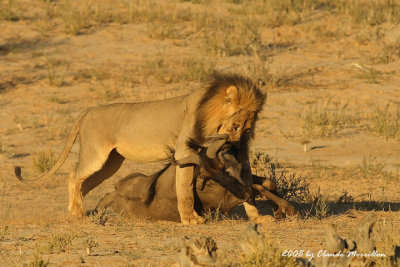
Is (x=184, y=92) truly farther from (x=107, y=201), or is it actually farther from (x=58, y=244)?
(x=58, y=244)

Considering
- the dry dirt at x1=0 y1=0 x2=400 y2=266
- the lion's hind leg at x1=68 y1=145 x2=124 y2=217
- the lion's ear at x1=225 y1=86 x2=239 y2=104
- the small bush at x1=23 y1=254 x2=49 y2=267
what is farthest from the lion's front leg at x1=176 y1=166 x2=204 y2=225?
the small bush at x1=23 y1=254 x2=49 y2=267

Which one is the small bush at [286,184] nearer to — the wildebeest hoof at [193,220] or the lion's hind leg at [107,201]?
the wildebeest hoof at [193,220]

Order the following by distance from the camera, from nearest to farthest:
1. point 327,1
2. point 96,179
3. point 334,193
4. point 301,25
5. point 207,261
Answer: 1. point 207,261
2. point 96,179
3. point 334,193
4. point 301,25
5. point 327,1

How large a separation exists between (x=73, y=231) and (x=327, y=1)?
1407cm

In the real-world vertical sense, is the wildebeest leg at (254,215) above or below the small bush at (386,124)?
above

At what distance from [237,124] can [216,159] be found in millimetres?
394

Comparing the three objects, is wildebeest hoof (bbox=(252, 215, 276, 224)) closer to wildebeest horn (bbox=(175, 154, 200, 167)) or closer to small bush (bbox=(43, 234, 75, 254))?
wildebeest horn (bbox=(175, 154, 200, 167))

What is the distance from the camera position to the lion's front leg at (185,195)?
7.11 m

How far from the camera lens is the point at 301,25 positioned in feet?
58.2

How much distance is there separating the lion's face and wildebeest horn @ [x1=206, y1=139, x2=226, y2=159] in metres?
0.20

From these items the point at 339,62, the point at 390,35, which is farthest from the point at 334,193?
the point at 390,35

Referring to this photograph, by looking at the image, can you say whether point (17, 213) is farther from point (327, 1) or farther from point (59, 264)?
point (327, 1)

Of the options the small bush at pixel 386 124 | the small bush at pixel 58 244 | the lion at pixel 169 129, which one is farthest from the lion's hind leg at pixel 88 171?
the small bush at pixel 386 124

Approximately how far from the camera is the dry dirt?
640 centimetres
